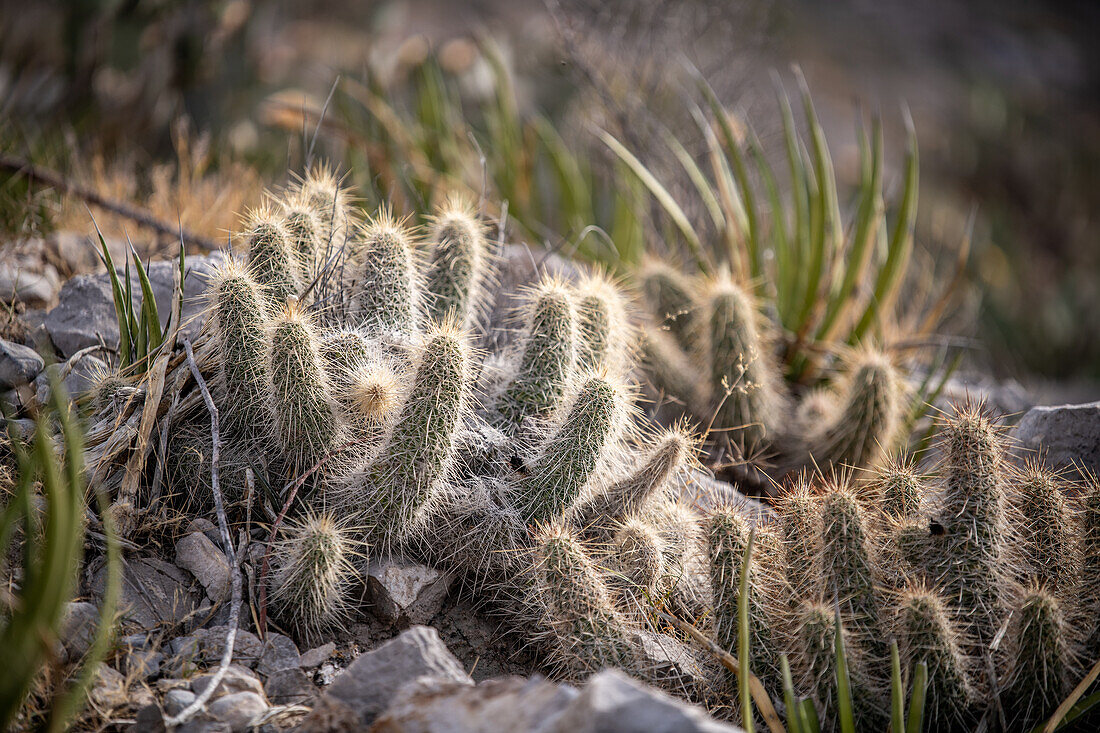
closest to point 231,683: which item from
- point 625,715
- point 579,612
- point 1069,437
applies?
point 579,612

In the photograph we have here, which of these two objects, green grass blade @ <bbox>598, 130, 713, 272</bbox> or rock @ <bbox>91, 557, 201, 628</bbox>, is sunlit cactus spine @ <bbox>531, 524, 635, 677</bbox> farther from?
green grass blade @ <bbox>598, 130, 713, 272</bbox>

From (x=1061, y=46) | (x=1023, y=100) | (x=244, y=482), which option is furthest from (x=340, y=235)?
(x=1061, y=46)

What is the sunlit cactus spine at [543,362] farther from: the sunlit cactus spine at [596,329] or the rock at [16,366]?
the rock at [16,366]

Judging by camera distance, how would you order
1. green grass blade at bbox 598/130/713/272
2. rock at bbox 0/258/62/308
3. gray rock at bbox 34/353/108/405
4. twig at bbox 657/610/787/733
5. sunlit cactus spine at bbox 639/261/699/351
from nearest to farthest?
twig at bbox 657/610/787/733 < gray rock at bbox 34/353/108/405 < rock at bbox 0/258/62/308 < sunlit cactus spine at bbox 639/261/699/351 < green grass blade at bbox 598/130/713/272

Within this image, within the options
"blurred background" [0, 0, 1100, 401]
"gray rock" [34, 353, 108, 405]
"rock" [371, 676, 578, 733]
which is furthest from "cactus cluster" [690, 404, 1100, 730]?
"gray rock" [34, 353, 108, 405]

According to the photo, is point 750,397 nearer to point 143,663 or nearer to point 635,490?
point 635,490

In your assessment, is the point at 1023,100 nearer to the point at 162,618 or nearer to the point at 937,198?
the point at 937,198
